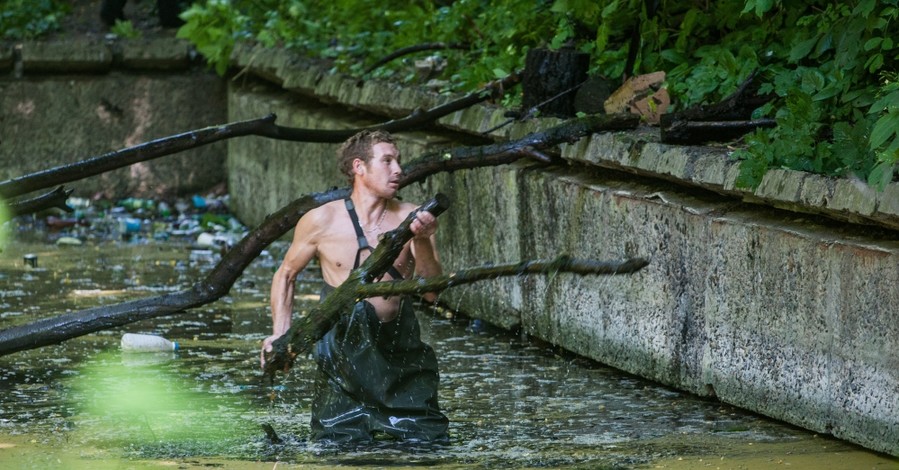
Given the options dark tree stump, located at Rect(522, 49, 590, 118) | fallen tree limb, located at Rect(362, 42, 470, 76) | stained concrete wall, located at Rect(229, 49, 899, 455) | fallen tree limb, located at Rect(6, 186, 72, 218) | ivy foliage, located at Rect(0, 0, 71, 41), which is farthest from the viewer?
ivy foliage, located at Rect(0, 0, 71, 41)

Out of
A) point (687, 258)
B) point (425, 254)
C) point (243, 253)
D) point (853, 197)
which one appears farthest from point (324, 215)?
point (853, 197)

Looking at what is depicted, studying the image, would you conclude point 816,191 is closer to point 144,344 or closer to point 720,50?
point 720,50

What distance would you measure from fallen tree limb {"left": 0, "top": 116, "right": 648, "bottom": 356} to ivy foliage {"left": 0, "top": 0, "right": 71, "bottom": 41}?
7.65 m

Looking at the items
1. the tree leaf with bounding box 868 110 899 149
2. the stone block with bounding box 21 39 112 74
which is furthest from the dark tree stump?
the stone block with bounding box 21 39 112 74

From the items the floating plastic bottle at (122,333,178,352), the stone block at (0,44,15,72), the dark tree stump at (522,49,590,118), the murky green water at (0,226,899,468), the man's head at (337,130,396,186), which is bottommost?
the murky green water at (0,226,899,468)

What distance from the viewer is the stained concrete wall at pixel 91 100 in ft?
45.0

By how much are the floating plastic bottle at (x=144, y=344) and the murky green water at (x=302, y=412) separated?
0.08 meters

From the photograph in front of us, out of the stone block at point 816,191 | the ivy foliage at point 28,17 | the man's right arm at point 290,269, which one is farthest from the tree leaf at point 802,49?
the ivy foliage at point 28,17

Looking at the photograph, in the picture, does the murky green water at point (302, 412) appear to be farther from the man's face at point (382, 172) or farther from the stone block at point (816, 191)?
the man's face at point (382, 172)

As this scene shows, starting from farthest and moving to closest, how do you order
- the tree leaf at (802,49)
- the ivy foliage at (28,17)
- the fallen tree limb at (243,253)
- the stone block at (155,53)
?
the ivy foliage at (28,17) < the stone block at (155,53) < the fallen tree limb at (243,253) < the tree leaf at (802,49)

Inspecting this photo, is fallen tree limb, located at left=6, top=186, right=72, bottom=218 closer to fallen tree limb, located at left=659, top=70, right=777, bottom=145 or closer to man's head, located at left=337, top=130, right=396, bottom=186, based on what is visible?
man's head, located at left=337, top=130, right=396, bottom=186

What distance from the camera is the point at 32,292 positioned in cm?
969

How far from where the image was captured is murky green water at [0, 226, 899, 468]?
556 centimetres

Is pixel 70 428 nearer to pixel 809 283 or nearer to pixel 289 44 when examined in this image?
pixel 809 283
